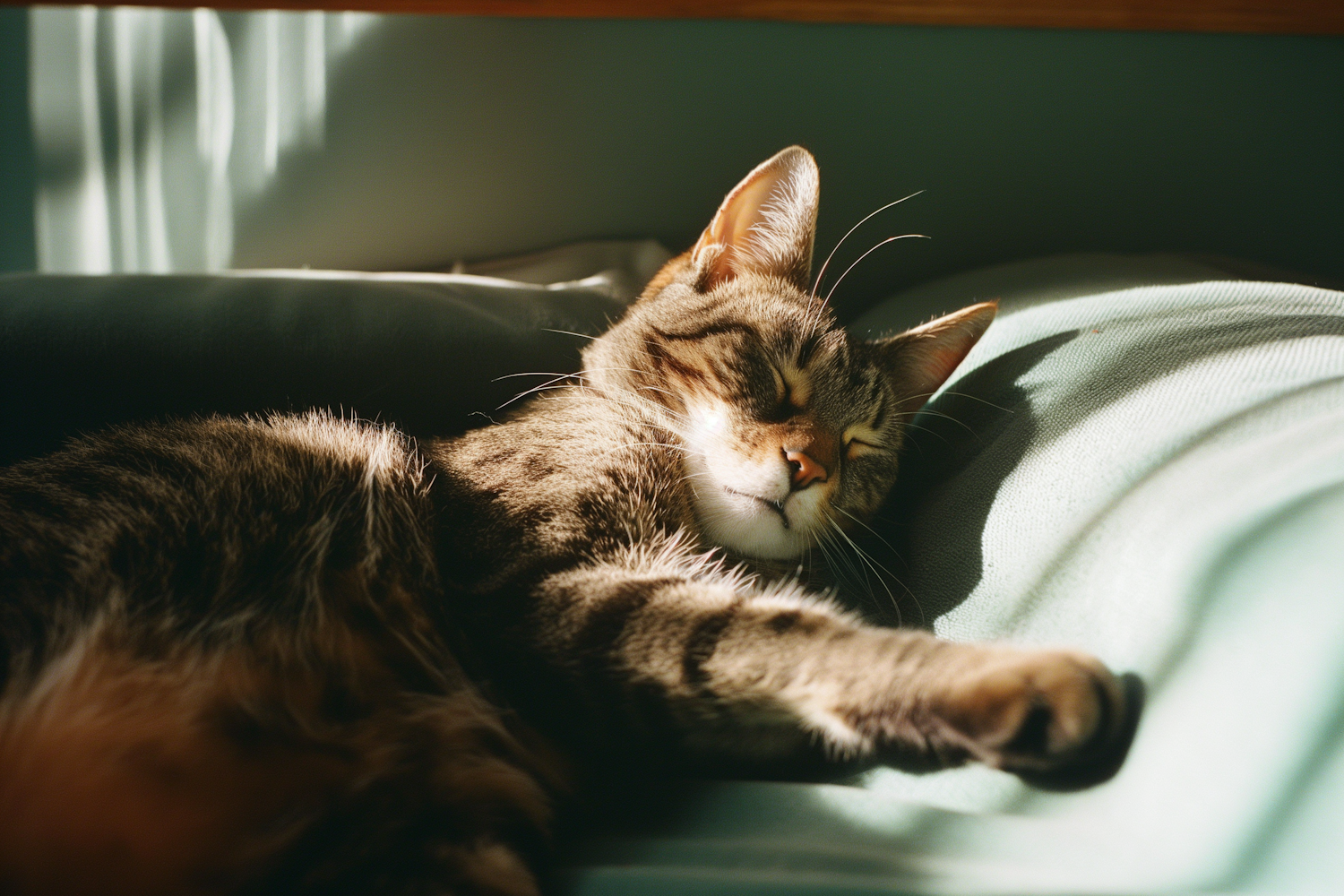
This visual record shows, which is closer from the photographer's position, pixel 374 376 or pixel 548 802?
pixel 548 802

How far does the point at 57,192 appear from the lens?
58.2 inches

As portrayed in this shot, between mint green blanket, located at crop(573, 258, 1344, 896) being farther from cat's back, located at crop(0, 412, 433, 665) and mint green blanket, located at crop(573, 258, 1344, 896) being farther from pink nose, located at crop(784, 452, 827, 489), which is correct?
cat's back, located at crop(0, 412, 433, 665)

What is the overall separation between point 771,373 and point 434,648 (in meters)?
0.53

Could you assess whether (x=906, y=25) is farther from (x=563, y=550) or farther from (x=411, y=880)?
(x=411, y=880)

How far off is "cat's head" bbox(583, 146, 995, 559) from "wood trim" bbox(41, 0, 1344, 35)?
0.76m

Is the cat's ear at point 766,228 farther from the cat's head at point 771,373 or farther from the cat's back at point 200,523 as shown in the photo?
the cat's back at point 200,523

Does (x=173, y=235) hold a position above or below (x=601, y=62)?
below

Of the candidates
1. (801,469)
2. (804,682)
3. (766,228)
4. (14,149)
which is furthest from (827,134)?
(14,149)

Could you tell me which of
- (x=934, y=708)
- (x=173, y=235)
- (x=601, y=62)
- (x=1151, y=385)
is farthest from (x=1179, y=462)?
(x=173, y=235)

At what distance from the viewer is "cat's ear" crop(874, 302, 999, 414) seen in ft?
3.35

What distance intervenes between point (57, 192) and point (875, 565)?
1.75 meters

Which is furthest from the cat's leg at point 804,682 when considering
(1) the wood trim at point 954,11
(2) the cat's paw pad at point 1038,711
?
(1) the wood trim at point 954,11

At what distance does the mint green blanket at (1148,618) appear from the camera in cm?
46

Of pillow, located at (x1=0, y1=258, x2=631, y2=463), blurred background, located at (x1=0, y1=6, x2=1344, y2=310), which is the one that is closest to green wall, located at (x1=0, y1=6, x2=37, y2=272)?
blurred background, located at (x1=0, y1=6, x2=1344, y2=310)
